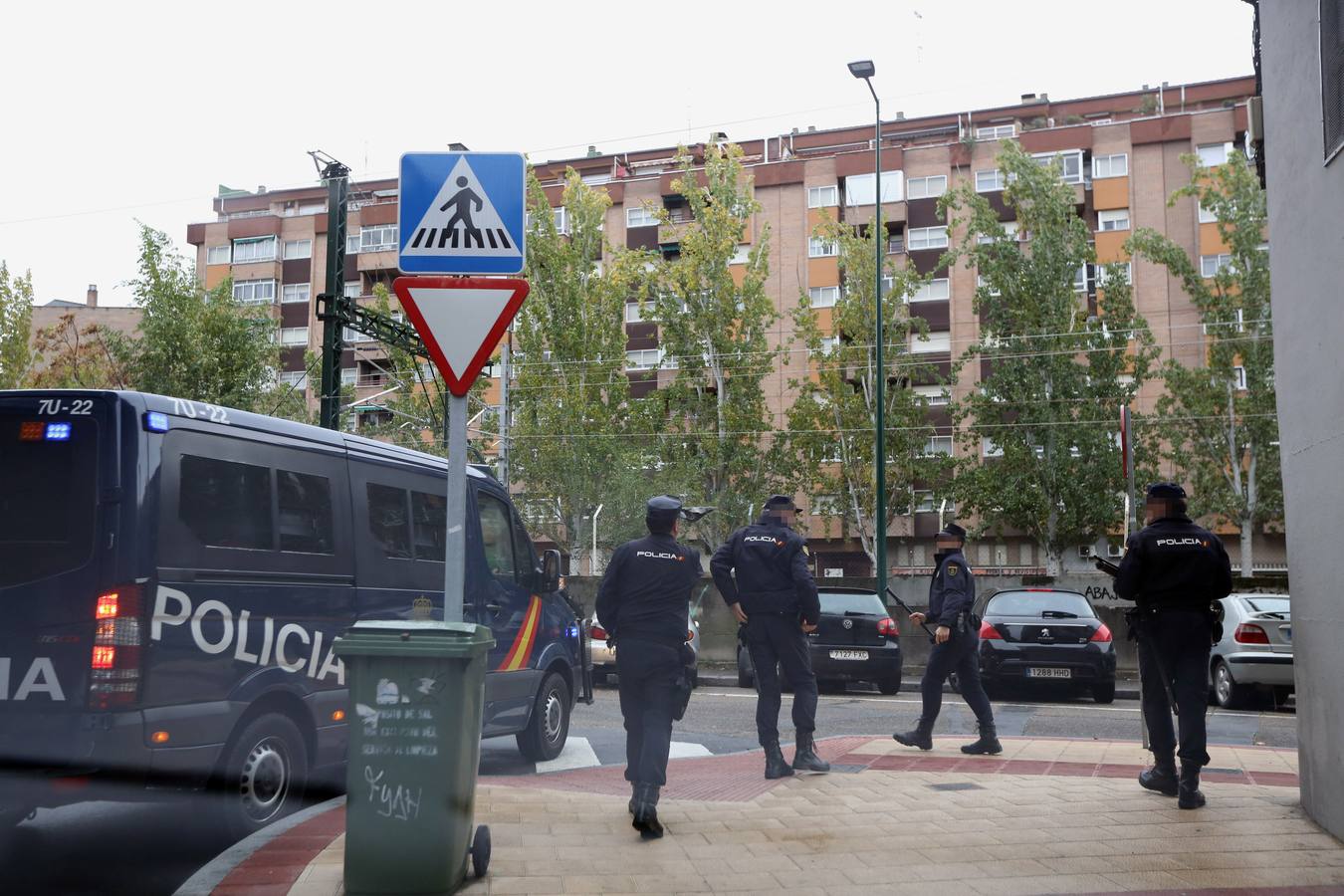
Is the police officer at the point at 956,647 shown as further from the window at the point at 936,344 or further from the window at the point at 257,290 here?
the window at the point at 257,290

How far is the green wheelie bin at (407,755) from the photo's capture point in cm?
495

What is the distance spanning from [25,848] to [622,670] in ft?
10.7

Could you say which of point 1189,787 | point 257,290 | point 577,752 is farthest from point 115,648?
point 257,290

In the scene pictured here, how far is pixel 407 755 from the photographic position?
16.4ft

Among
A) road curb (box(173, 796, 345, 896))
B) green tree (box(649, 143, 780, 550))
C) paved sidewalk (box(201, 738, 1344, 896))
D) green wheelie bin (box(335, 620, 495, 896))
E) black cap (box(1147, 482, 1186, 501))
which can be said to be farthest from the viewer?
green tree (box(649, 143, 780, 550))

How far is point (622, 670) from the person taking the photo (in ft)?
23.0

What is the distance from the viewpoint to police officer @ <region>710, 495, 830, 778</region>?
861 centimetres

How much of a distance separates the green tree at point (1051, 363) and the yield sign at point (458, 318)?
3823 cm

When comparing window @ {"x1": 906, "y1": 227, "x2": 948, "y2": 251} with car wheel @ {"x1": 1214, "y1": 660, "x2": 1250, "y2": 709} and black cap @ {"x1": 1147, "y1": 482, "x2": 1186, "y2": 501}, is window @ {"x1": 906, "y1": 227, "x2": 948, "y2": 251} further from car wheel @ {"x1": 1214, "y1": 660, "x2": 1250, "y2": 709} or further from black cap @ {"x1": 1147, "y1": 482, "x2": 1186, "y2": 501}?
black cap @ {"x1": 1147, "y1": 482, "x2": 1186, "y2": 501}

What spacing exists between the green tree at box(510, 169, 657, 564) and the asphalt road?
2370cm

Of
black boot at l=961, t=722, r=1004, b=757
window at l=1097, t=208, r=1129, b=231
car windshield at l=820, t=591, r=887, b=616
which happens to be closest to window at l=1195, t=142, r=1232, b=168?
window at l=1097, t=208, r=1129, b=231

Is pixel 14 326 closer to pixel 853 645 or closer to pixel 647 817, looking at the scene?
pixel 853 645

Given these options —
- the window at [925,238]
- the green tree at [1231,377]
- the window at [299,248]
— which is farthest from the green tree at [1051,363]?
the window at [299,248]

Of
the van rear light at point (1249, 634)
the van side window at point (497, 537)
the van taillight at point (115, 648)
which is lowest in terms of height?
the van rear light at point (1249, 634)
